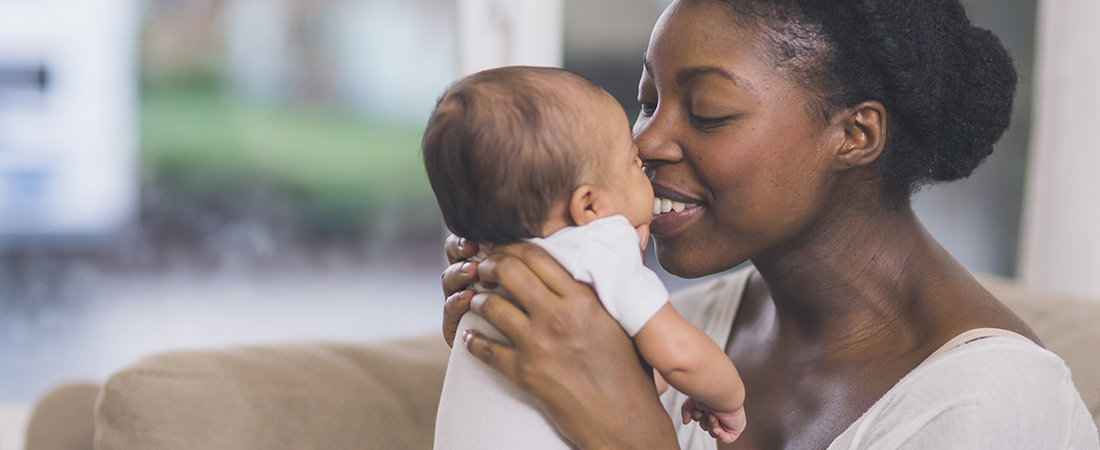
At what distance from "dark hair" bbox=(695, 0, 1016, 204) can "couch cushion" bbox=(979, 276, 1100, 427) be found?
22.7 inches

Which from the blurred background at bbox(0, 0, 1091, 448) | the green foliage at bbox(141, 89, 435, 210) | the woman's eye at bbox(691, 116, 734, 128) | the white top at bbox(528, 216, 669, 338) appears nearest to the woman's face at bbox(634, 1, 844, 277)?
the woman's eye at bbox(691, 116, 734, 128)

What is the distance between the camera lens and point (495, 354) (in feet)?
3.55

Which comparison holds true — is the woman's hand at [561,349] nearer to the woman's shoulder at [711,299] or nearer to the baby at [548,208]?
the baby at [548,208]

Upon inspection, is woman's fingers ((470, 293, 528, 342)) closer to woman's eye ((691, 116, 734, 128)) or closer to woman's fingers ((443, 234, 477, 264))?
woman's fingers ((443, 234, 477, 264))

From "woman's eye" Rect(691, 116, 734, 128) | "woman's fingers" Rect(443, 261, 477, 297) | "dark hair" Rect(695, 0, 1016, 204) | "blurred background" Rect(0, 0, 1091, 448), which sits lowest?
"blurred background" Rect(0, 0, 1091, 448)

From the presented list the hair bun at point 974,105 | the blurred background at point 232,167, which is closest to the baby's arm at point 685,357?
the hair bun at point 974,105

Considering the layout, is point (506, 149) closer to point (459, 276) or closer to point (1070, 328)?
point (459, 276)

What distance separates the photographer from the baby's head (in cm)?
105

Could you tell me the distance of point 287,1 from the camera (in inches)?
132

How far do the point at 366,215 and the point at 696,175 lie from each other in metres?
2.55

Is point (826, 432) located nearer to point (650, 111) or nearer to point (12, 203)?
point (650, 111)

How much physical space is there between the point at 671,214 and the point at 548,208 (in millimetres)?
325

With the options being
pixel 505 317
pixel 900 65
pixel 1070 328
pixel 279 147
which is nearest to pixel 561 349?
pixel 505 317

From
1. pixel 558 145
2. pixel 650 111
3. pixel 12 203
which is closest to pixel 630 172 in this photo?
pixel 558 145
